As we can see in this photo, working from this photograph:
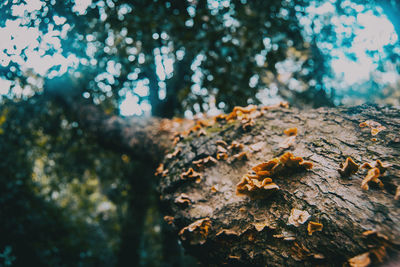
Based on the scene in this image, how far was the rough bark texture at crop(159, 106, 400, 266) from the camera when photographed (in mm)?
1154

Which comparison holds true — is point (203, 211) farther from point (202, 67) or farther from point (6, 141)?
point (6, 141)

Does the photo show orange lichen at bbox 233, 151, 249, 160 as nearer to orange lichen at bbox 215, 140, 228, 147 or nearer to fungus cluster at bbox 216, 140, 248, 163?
fungus cluster at bbox 216, 140, 248, 163

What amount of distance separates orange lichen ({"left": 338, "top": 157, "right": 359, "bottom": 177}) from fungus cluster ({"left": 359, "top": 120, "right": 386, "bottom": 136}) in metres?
0.55

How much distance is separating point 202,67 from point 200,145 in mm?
2078

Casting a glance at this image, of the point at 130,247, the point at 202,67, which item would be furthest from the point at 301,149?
the point at 130,247

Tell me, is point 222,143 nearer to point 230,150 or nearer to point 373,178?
point 230,150

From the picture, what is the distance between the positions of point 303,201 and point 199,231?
2.75ft

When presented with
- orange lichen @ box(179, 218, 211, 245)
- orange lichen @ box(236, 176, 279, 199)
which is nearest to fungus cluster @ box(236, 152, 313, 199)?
orange lichen @ box(236, 176, 279, 199)

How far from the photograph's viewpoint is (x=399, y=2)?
8.09 ft

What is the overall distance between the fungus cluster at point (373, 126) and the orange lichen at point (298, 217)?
98cm

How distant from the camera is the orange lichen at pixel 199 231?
64.5 inches

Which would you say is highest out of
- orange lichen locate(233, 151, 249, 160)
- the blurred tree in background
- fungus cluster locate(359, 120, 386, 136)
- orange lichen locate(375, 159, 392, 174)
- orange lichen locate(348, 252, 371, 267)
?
the blurred tree in background

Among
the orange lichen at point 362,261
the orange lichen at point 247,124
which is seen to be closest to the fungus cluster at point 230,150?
the orange lichen at point 247,124

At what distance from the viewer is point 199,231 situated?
65.6 inches
